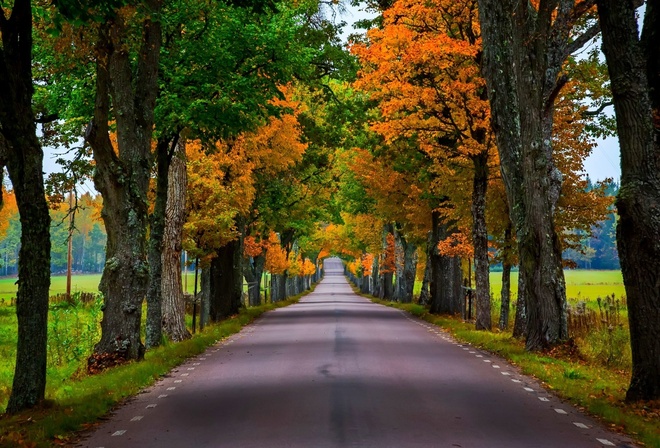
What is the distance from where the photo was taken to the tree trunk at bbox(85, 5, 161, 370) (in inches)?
Answer: 688

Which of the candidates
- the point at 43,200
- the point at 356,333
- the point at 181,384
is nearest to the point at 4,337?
the point at 356,333

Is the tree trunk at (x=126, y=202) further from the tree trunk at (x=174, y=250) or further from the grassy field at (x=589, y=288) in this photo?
the grassy field at (x=589, y=288)

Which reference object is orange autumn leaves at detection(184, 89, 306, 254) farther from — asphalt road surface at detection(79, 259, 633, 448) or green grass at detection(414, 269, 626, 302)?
green grass at detection(414, 269, 626, 302)

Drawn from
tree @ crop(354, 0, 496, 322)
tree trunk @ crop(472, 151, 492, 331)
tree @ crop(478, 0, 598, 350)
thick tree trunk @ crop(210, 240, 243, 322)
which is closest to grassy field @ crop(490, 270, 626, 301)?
tree trunk @ crop(472, 151, 492, 331)

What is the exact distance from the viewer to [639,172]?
39.8 feet

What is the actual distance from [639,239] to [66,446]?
7953 mm

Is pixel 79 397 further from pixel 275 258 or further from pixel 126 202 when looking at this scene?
pixel 275 258

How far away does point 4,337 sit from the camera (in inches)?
1313

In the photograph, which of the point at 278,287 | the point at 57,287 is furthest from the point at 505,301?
the point at 57,287

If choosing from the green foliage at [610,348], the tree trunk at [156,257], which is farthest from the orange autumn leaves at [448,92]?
the tree trunk at [156,257]

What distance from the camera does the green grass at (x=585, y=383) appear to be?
35.2 feet

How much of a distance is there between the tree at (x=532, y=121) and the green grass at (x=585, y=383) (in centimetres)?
134

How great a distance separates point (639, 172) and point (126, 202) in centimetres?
1003

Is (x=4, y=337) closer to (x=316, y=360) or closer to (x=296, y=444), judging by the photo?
(x=316, y=360)
